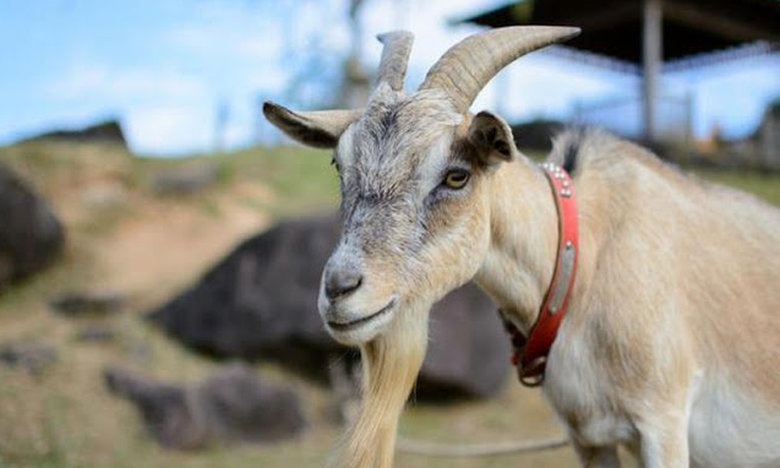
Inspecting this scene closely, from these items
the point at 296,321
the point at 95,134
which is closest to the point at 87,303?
the point at 296,321

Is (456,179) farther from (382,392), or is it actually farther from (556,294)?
(382,392)

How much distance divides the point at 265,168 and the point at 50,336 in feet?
17.0

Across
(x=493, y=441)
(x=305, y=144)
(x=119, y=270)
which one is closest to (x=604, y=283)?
(x=305, y=144)

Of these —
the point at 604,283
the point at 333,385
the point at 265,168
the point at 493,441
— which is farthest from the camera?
the point at 265,168

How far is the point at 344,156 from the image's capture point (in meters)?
3.14

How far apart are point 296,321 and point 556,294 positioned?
6.65m

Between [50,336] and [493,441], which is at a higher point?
[50,336]

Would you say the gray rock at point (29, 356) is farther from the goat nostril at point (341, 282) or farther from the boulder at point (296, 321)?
the goat nostril at point (341, 282)

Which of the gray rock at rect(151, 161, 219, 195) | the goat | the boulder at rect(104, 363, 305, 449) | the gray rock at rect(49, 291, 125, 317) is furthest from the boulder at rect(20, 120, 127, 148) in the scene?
the goat

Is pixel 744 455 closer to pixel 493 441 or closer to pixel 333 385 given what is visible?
pixel 493 441

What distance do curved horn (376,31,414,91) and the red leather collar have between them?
0.75m

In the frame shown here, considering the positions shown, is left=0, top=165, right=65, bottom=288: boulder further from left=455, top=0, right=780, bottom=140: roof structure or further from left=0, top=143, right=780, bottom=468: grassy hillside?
left=455, top=0, right=780, bottom=140: roof structure

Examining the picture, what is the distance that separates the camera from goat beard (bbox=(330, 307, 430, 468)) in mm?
Answer: 3318

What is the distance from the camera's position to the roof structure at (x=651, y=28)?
16750mm
